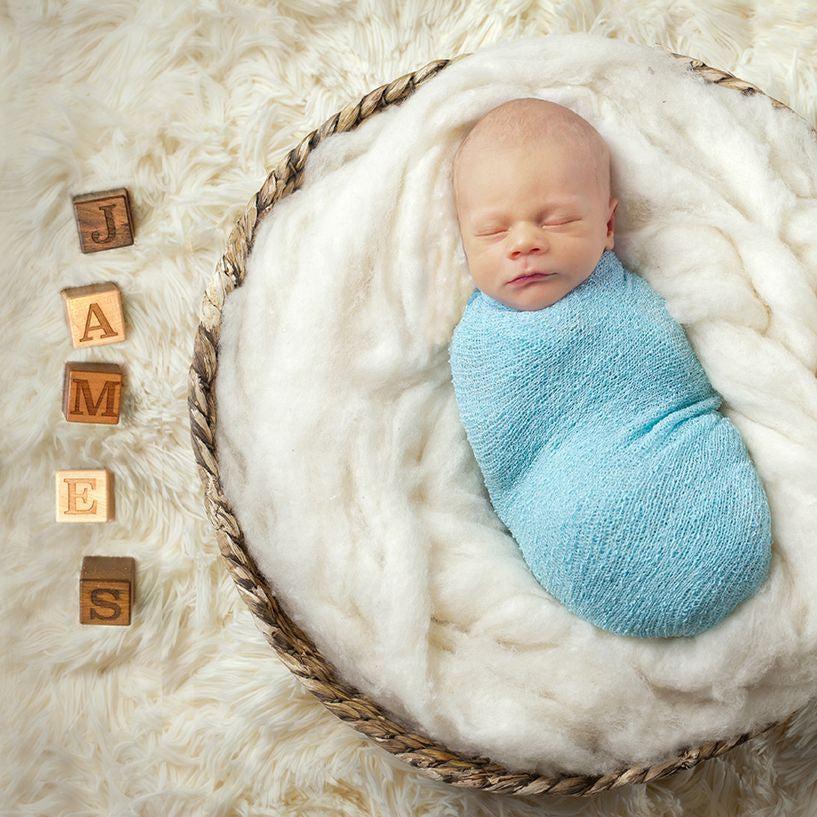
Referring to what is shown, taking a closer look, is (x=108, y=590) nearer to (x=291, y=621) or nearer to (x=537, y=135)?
(x=291, y=621)

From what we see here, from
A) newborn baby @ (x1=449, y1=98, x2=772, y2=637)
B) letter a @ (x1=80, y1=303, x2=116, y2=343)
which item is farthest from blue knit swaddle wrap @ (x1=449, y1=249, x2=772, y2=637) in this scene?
letter a @ (x1=80, y1=303, x2=116, y2=343)

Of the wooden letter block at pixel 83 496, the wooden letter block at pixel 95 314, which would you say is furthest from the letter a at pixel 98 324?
the wooden letter block at pixel 83 496

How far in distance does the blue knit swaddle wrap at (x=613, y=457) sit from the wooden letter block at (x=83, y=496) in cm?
55

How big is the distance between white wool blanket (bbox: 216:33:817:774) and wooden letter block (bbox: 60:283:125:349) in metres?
0.25

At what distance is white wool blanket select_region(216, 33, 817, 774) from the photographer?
3.37ft

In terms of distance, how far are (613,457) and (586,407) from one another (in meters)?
0.07

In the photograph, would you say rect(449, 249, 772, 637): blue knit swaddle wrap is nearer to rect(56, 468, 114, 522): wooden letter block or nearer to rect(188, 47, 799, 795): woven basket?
rect(188, 47, 799, 795): woven basket

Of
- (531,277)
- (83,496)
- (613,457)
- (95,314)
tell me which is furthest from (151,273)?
(613,457)

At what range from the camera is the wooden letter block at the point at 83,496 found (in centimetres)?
131

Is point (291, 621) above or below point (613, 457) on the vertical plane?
below

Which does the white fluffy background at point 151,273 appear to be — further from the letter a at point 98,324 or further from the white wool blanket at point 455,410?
the white wool blanket at point 455,410

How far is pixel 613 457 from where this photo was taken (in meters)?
1.04

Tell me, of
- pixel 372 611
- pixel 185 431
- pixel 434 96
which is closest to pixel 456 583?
pixel 372 611

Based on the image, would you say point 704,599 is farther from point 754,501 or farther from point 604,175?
point 604,175
